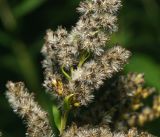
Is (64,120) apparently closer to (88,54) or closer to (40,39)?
(88,54)

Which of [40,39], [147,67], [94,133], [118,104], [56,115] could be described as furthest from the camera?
[40,39]

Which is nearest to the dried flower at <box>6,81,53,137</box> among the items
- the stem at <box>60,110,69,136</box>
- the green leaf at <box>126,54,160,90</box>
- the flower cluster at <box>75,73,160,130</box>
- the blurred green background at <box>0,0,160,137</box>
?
the stem at <box>60,110,69,136</box>

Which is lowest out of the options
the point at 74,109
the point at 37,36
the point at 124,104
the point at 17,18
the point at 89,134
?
the point at 89,134

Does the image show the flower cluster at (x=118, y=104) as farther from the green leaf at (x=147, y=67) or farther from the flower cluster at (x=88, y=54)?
the green leaf at (x=147, y=67)

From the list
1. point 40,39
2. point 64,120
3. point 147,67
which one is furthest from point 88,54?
point 40,39

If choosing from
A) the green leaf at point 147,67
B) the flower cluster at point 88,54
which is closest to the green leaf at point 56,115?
the flower cluster at point 88,54

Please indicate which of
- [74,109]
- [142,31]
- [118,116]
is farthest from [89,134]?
[142,31]

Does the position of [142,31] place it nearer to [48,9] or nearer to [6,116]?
[48,9]
